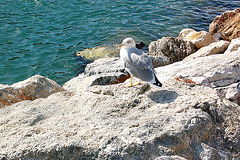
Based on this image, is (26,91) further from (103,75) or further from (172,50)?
(172,50)

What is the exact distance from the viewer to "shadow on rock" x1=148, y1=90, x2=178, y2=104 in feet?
11.4

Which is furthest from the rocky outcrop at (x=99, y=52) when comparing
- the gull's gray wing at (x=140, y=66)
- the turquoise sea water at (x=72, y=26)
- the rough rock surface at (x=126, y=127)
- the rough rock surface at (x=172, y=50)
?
the rough rock surface at (x=126, y=127)

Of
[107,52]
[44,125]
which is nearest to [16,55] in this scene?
[107,52]

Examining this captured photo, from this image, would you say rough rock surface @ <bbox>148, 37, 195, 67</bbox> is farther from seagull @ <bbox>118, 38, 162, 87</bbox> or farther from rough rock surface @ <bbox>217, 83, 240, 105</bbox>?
rough rock surface @ <bbox>217, 83, 240, 105</bbox>

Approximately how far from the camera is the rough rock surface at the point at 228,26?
8709mm

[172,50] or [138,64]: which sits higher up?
[138,64]

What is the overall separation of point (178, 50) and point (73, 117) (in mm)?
Answer: 5603

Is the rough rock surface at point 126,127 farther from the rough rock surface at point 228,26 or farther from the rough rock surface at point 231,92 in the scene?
the rough rock surface at point 228,26

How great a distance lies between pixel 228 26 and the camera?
29.8 feet

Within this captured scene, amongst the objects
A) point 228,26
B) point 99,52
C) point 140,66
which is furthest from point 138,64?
point 228,26

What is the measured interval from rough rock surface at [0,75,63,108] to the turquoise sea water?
283cm

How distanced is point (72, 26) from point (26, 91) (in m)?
7.06

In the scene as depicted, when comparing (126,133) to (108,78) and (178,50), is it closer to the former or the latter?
(108,78)

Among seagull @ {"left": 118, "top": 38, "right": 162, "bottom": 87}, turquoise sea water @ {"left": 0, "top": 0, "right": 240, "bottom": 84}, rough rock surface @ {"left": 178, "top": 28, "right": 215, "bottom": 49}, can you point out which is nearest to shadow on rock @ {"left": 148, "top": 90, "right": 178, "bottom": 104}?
seagull @ {"left": 118, "top": 38, "right": 162, "bottom": 87}
